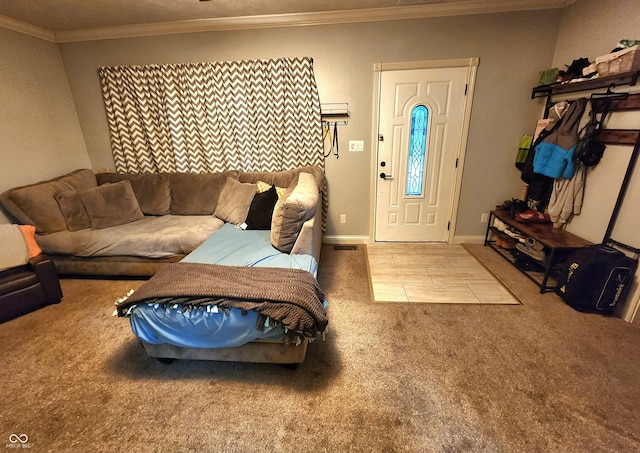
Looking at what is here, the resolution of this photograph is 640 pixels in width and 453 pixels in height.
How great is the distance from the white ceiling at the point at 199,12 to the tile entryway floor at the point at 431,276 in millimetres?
2477

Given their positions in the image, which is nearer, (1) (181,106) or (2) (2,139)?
(2) (2,139)

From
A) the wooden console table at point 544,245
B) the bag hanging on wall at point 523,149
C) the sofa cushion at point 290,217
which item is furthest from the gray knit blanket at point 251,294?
the bag hanging on wall at point 523,149

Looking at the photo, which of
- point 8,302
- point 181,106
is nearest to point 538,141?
point 181,106

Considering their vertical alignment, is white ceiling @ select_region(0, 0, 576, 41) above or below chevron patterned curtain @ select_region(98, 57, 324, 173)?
above

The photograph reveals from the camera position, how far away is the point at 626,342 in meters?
1.85

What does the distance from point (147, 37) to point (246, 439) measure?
3.87 meters

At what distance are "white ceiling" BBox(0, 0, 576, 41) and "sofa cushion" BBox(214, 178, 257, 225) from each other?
5.36ft

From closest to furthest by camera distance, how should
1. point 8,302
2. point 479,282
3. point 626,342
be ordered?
point 626,342 < point 8,302 < point 479,282

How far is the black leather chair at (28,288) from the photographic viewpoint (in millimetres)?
2129

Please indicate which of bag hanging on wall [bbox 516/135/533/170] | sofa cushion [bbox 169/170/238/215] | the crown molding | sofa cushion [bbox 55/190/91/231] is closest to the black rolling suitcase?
bag hanging on wall [bbox 516/135/533/170]

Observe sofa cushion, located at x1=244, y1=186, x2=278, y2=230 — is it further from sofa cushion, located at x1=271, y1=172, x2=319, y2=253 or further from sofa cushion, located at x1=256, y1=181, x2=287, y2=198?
sofa cushion, located at x1=271, y1=172, x2=319, y2=253

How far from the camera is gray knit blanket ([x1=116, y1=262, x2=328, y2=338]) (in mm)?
1467

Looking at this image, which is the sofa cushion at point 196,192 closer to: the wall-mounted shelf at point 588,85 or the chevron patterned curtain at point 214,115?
the chevron patterned curtain at point 214,115

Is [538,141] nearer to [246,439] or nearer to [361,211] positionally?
[361,211]
